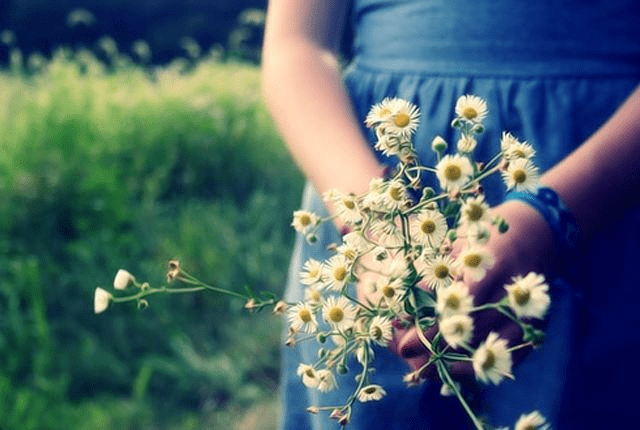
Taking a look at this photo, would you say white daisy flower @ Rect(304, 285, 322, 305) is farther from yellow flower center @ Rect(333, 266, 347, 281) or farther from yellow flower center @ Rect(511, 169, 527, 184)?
yellow flower center @ Rect(511, 169, 527, 184)

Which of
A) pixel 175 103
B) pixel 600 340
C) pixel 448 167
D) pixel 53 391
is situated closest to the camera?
pixel 448 167

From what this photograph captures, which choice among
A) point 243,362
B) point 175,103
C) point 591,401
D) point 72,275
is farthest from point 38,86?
point 591,401

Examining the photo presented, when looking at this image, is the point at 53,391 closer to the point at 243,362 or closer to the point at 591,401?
the point at 243,362

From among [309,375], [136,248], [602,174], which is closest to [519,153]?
[309,375]

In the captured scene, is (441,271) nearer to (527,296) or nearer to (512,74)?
(527,296)

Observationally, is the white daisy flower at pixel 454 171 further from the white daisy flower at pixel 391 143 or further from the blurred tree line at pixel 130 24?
the blurred tree line at pixel 130 24

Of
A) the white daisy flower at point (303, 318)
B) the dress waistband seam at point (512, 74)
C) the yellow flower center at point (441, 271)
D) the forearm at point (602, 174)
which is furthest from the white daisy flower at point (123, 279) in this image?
the dress waistband seam at point (512, 74)
